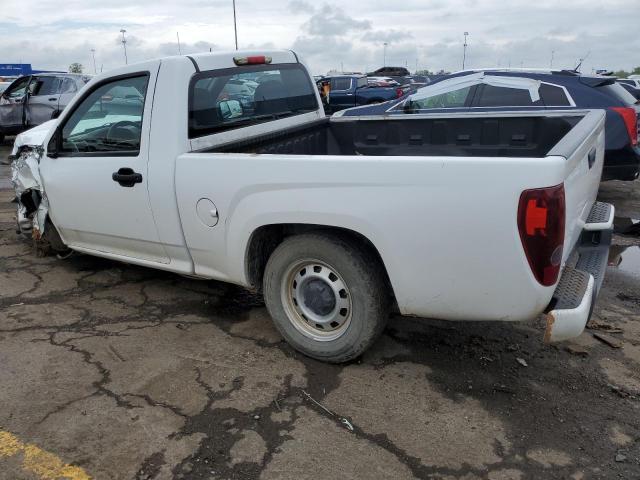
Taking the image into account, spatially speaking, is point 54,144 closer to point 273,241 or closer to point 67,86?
point 273,241

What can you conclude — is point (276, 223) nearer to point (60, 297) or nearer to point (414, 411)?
point (414, 411)

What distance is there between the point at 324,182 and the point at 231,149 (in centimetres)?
109

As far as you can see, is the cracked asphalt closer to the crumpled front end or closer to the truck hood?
the crumpled front end

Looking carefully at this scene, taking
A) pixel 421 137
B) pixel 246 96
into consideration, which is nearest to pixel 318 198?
pixel 246 96

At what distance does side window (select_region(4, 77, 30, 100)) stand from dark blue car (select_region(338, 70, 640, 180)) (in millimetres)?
10232

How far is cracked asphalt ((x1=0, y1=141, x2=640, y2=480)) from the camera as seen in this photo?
8.24 ft

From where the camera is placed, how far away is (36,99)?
1260 cm

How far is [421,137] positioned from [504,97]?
11.5 ft

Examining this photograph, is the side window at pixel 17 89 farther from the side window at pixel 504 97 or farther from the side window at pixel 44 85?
the side window at pixel 504 97

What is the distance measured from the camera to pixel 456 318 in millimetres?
2781

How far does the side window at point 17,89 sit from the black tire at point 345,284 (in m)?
12.3

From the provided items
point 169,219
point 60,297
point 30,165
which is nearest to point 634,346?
point 169,219

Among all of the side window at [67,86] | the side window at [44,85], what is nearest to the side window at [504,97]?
the side window at [67,86]

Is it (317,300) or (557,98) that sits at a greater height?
(557,98)
